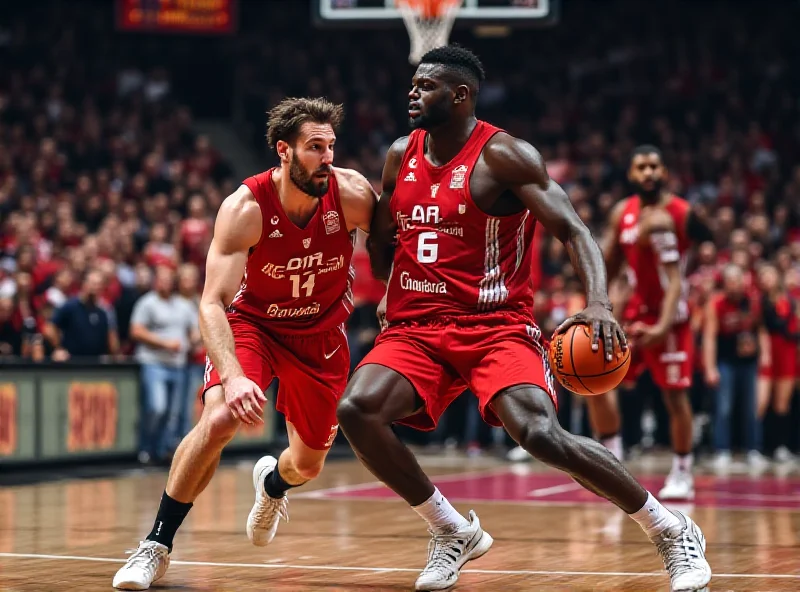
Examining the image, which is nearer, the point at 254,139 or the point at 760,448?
the point at 760,448

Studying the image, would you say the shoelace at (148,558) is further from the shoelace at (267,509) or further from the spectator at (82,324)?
the spectator at (82,324)

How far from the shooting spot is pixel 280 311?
6.12 meters

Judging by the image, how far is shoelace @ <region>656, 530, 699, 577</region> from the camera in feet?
17.2

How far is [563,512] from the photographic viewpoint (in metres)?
8.82

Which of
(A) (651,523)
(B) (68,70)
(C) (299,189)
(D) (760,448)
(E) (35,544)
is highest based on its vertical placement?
(B) (68,70)

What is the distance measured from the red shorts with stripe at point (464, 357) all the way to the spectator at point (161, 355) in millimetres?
A: 7788

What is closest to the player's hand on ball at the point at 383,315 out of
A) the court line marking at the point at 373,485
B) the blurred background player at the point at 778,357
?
the court line marking at the point at 373,485

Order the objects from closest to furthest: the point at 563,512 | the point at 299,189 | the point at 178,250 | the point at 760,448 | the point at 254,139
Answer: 1. the point at 299,189
2. the point at 563,512
3. the point at 760,448
4. the point at 178,250
5. the point at 254,139

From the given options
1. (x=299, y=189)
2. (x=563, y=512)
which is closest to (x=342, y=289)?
(x=299, y=189)

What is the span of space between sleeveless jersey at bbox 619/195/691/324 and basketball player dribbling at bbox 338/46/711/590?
13.2ft

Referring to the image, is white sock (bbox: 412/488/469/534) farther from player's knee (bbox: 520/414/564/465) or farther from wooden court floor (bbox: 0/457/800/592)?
player's knee (bbox: 520/414/564/465)

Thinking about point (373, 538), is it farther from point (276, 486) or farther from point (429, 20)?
point (429, 20)

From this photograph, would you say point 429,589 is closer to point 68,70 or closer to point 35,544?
point 35,544

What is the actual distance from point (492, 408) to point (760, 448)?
9.57 metres
